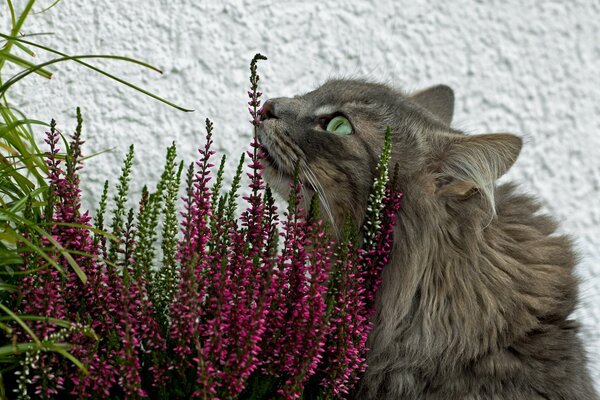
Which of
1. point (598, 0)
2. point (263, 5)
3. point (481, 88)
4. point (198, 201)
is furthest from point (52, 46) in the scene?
point (598, 0)

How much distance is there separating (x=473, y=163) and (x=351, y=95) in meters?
0.48

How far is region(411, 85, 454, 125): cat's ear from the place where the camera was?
8.57 ft

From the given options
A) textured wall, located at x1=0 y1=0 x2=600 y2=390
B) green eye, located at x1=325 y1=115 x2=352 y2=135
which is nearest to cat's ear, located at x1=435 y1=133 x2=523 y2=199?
green eye, located at x1=325 y1=115 x2=352 y2=135

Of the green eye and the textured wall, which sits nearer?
the green eye

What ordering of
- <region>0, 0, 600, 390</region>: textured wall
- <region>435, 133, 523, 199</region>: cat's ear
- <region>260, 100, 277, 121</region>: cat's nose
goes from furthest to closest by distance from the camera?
1. <region>0, 0, 600, 390</region>: textured wall
2. <region>260, 100, 277, 121</region>: cat's nose
3. <region>435, 133, 523, 199</region>: cat's ear

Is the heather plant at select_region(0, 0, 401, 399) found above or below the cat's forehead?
below

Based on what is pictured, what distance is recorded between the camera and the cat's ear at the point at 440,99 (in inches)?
103

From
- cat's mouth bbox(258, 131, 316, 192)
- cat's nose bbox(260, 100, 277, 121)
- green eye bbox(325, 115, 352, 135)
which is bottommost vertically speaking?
cat's mouth bbox(258, 131, 316, 192)

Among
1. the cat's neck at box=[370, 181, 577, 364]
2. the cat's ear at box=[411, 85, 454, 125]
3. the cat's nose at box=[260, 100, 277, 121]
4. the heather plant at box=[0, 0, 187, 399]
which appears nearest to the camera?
the heather plant at box=[0, 0, 187, 399]

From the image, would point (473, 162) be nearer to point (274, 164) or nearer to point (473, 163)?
point (473, 163)

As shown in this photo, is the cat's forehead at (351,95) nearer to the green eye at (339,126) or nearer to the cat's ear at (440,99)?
the green eye at (339,126)

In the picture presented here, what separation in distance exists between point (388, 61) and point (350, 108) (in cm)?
84

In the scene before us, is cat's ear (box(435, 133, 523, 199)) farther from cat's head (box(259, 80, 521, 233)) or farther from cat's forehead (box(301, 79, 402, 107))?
cat's forehead (box(301, 79, 402, 107))

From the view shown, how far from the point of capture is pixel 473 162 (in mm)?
1880
